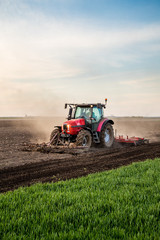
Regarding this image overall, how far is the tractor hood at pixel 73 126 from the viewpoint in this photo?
12.2 m

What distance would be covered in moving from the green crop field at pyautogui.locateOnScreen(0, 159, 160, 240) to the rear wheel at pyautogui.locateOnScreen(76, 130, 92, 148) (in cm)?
624

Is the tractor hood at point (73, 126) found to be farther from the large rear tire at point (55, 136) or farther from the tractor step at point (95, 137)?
the tractor step at point (95, 137)

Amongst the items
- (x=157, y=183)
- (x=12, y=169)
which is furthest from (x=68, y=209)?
(x=12, y=169)

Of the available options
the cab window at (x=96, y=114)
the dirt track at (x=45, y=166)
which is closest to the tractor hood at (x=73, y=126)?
the cab window at (x=96, y=114)

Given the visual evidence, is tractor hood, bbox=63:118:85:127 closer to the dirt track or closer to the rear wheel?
the rear wheel

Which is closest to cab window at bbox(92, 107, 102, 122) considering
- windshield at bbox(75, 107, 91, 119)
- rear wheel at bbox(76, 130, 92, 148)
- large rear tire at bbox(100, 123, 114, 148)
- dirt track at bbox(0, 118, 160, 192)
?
windshield at bbox(75, 107, 91, 119)

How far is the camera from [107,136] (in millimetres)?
14461

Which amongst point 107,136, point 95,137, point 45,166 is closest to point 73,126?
point 95,137

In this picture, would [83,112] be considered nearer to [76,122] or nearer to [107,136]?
[76,122]

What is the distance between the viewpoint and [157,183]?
5.65 m

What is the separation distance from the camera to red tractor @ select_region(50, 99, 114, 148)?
12.3m

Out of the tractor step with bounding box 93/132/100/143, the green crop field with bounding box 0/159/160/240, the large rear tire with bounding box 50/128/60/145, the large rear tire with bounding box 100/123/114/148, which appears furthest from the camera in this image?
the large rear tire with bounding box 100/123/114/148

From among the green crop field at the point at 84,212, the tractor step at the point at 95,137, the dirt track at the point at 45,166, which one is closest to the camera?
the green crop field at the point at 84,212

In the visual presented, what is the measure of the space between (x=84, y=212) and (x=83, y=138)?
8.10m
